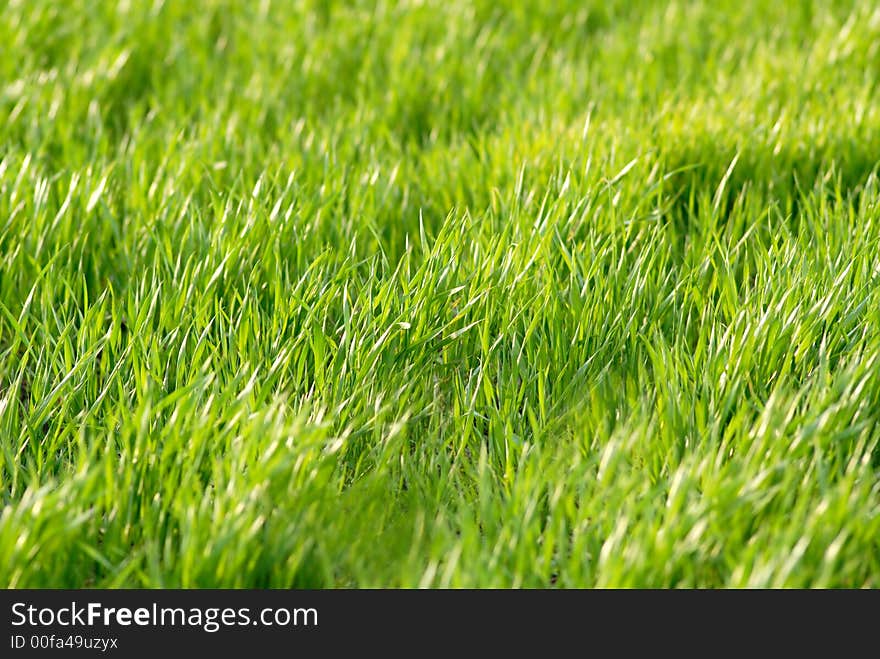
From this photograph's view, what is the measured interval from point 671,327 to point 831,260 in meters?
0.39

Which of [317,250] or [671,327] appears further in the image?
[317,250]

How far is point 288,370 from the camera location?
6.13 feet

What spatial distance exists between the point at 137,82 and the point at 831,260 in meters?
2.36

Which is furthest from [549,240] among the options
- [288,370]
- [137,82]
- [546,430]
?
[137,82]

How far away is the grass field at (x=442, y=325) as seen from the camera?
4.94 ft

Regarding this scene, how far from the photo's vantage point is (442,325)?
198cm

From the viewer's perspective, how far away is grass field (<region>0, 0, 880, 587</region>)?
1.50m

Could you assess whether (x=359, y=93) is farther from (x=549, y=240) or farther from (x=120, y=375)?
(x=120, y=375)

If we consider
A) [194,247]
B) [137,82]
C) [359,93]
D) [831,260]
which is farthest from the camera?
[137,82]
